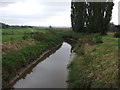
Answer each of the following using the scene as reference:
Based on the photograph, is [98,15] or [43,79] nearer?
[43,79]

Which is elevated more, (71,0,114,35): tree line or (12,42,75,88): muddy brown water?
(71,0,114,35): tree line

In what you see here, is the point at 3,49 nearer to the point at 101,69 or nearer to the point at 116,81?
the point at 101,69

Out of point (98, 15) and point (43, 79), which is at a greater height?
point (98, 15)

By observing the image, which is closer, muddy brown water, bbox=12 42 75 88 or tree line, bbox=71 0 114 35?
muddy brown water, bbox=12 42 75 88

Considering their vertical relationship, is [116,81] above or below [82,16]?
below

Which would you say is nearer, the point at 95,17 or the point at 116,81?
the point at 116,81

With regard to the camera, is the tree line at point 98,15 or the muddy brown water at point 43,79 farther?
the tree line at point 98,15

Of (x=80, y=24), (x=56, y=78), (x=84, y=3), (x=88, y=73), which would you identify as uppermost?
(x=84, y=3)

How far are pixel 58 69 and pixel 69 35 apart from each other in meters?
42.1

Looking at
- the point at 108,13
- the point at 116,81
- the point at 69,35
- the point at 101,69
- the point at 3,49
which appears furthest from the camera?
the point at 69,35

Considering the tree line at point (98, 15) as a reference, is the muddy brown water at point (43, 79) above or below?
below

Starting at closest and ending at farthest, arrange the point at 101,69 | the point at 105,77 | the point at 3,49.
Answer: the point at 105,77
the point at 101,69
the point at 3,49

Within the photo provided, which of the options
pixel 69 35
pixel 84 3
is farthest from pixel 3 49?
pixel 69 35

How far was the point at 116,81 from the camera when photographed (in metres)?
11.7
